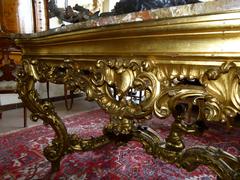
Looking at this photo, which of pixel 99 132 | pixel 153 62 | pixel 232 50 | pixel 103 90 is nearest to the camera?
pixel 232 50

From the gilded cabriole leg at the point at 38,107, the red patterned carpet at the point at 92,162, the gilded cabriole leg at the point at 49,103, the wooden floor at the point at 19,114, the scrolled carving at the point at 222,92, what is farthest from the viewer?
the wooden floor at the point at 19,114

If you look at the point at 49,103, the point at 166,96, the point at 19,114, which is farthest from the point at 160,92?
the point at 19,114

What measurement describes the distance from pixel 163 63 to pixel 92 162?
3.61 feet

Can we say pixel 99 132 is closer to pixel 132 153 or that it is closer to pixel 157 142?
pixel 132 153

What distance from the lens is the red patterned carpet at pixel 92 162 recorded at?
50.4 inches

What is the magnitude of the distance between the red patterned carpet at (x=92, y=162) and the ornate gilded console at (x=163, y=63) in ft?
1.88

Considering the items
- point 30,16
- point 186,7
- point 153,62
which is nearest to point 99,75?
point 153,62

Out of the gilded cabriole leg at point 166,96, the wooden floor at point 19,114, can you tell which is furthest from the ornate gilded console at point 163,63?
the wooden floor at point 19,114

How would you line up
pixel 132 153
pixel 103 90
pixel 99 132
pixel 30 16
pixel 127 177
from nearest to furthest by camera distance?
pixel 103 90, pixel 127 177, pixel 132 153, pixel 99 132, pixel 30 16

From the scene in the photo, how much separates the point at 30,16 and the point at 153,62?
102 inches

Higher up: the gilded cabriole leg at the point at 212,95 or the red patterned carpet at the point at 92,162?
the gilded cabriole leg at the point at 212,95

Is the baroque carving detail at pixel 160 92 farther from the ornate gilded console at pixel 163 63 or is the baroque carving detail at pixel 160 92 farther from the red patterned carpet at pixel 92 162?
the red patterned carpet at pixel 92 162

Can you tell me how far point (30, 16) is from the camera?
2693mm

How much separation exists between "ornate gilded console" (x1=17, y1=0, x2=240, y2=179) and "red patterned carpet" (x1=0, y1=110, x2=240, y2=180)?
57cm
